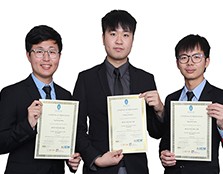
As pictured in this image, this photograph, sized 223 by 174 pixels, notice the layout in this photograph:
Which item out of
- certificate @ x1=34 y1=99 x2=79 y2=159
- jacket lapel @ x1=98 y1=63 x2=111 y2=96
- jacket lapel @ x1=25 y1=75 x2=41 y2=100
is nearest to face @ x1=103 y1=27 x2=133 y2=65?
jacket lapel @ x1=98 y1=63 x2=111 y2=96

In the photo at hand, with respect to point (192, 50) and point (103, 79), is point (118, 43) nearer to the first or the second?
point (103, 79)

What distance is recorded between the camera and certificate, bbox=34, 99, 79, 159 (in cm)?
302

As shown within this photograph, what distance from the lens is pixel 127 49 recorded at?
10.3ft

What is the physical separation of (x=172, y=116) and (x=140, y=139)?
0.87 ft

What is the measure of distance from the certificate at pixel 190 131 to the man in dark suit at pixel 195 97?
2.2 inches

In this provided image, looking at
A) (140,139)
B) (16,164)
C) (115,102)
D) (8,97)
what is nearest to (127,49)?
(115,102)

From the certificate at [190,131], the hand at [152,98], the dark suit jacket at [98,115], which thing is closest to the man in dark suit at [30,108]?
the dark suit jacket at [98,115]

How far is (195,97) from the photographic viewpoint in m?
3.19

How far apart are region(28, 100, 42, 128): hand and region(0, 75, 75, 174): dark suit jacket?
0.04m

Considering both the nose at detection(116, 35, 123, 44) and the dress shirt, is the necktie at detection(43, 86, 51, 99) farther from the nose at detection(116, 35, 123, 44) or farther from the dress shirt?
the nose at detection(116, 35, 123, 44)

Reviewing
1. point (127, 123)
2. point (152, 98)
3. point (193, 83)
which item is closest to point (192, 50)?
point (193, 83)

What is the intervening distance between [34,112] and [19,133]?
0.16 metres

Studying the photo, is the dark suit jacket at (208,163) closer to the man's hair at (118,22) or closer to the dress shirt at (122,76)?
the dress shirt at (122,76)

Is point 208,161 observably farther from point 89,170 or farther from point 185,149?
point 89,170
